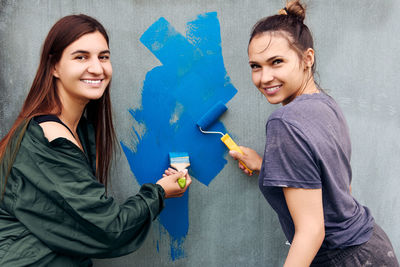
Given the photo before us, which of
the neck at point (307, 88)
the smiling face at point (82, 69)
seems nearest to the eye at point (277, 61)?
the neck at point (307, 88)

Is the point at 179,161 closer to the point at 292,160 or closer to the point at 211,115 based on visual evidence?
the point at 211,115

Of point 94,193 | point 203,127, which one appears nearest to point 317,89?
point 203,127

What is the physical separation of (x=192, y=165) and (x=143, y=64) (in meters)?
0.55

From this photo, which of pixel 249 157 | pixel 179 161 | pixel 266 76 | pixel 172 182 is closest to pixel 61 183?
pixel 172 182

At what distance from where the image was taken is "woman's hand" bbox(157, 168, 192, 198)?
156cm

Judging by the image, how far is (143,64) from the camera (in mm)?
1701

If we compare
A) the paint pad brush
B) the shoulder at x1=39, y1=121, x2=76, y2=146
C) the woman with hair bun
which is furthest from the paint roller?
the shoulder at x1=39, y1=121, x2=76, y2=146

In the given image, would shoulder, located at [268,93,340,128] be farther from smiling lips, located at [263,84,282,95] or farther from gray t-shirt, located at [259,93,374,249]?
smiling lips, located at [263,84,282,95]

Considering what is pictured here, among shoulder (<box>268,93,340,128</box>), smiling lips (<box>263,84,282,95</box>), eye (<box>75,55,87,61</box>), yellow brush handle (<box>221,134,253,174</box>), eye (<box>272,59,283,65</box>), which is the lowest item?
yellow brush handle (<box>221,134,253,174</box>)

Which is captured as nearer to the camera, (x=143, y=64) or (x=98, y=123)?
(x=98, y=123)

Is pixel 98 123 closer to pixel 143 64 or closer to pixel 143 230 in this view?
pixel 143 64

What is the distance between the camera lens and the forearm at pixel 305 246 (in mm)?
1057

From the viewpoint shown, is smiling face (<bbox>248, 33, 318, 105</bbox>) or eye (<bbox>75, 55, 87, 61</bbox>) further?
eye (<bbox>75, 55, 87, 61</bbox>)

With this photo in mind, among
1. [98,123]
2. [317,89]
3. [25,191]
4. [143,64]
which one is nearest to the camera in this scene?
[25,191]
